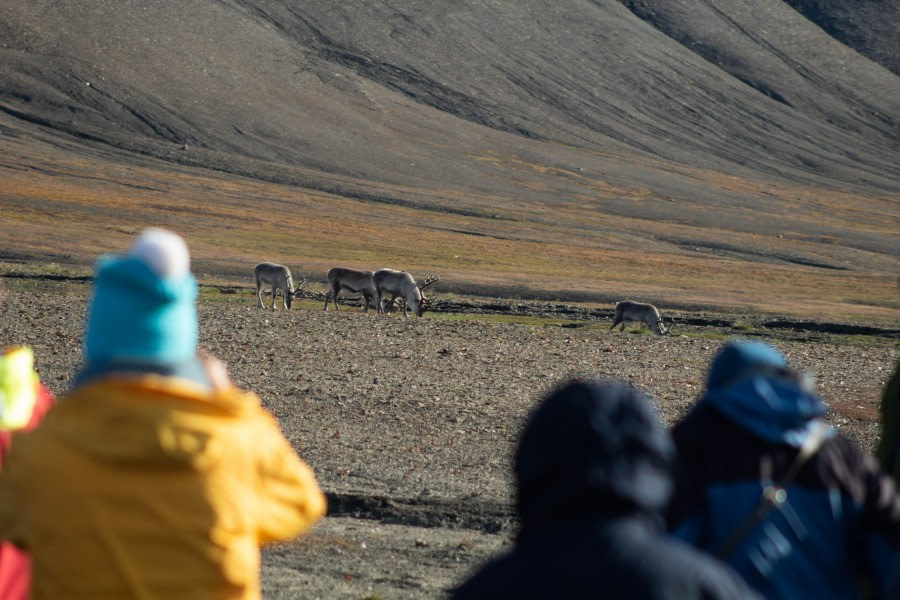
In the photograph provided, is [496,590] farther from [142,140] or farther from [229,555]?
[142,140]

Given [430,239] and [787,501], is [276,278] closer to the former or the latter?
[787,501]

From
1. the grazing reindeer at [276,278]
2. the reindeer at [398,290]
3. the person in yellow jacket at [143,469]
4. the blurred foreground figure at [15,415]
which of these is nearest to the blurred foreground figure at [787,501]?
the person in yellow jacket at [143,469]

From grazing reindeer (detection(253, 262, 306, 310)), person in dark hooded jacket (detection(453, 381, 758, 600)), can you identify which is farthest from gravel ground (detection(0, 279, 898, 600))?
grazing reindeer (detection(253, 262, 306, 310))

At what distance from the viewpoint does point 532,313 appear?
3356 cm

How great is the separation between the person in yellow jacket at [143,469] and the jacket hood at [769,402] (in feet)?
4.93

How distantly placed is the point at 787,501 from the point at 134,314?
2.01m

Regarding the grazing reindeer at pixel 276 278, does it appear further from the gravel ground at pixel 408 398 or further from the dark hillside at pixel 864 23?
the dark hillside at pixel 864 23

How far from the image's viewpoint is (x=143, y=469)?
123 inches

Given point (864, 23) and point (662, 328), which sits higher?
point (864, 23)

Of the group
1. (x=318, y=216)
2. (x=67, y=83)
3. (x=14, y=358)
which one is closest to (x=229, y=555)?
(x=14, y=358)

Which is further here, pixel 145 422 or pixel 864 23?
pixel 864 23

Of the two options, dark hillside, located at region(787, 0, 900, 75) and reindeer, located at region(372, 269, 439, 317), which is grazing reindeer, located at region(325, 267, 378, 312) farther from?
dark hillside, located at region(787, 0, 900, 75)

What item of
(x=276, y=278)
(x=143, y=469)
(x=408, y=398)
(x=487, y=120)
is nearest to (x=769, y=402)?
(x=143, y=469)

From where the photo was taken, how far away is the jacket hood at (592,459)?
2.71 m
